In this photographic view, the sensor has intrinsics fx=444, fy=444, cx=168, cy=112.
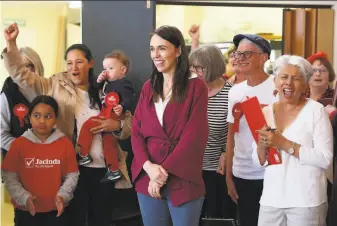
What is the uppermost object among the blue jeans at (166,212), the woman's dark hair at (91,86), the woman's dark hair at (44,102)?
the woman's dark hair at (91,86)

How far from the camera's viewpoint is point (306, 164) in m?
1.77

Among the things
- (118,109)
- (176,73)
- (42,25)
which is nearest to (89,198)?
(118,109)

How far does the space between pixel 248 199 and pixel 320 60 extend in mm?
1216

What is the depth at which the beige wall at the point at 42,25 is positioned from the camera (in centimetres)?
391

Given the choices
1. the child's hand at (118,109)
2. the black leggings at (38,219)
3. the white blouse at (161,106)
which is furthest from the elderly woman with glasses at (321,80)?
the black leggings at (38,219)

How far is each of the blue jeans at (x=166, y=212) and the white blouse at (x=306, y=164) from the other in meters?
0.33

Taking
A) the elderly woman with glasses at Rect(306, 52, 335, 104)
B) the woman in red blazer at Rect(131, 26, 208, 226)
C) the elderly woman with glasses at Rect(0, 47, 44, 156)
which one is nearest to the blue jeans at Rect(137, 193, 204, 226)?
the woman in red blazer at Rect(131, 26, 208, 226)

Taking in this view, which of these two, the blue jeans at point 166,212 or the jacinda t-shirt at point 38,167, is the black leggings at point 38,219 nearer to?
the jacinda t-shirt at point 38,167

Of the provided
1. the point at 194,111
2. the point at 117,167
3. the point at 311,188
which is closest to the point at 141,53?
the point at 117,167

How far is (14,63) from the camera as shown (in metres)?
2.23

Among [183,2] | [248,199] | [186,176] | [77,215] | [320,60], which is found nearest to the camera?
[186,176]

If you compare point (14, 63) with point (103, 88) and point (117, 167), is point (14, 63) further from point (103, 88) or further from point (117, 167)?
point (117, 167)

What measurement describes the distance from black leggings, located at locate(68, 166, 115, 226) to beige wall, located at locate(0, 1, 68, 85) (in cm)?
182

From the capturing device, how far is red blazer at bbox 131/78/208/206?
1.74 m
